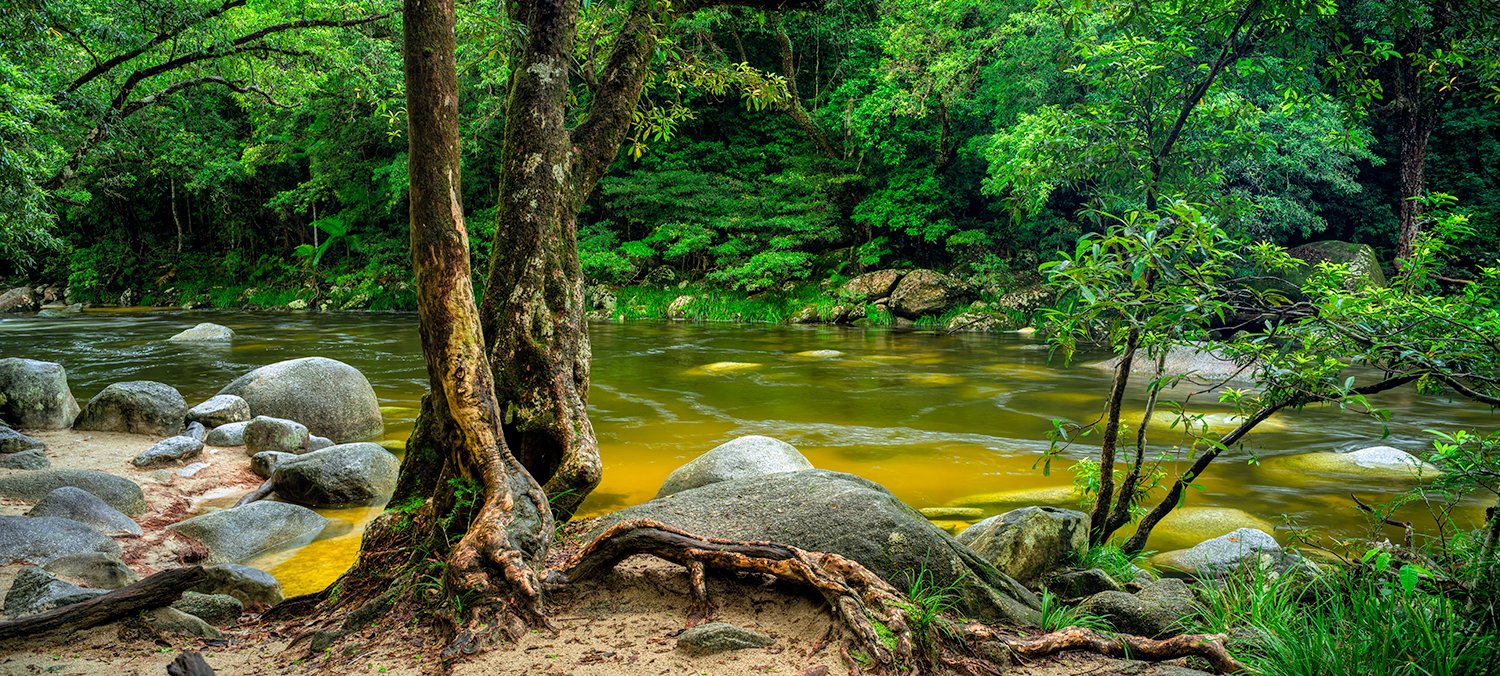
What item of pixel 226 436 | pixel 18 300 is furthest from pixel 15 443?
pixel 18 300

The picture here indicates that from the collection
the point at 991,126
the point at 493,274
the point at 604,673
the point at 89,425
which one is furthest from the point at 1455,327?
the point at 991,126

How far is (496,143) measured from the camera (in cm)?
2572

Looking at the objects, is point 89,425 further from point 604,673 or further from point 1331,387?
point 1331,387

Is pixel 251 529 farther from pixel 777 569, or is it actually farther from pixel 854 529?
pixel 854 529

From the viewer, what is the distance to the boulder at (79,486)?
5.27 meters

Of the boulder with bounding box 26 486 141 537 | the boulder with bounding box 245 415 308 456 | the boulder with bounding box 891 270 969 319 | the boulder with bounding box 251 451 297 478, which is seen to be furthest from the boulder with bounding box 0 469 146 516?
the boulder with bounding box 891 270 969 319

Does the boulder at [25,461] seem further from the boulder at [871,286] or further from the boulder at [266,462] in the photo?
the boulder at [871,286]

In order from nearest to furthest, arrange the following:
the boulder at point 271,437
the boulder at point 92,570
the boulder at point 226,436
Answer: the boulder at point 92,570 < the boulder at point 271,437 < the boulder at point 226,436

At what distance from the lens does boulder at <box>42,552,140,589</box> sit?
12.7 ft

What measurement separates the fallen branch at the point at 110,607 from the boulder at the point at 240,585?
2.47 ft

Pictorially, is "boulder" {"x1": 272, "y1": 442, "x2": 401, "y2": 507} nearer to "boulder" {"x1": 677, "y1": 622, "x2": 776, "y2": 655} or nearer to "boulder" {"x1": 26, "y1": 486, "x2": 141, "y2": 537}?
"boulder" {"x1": 26, "y1": 486, "x2": 141, "y2": 537}

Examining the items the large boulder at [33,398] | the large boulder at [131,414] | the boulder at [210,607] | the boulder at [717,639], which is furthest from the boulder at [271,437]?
the boulder at [717,639]

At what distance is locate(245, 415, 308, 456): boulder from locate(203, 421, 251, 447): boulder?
187mm

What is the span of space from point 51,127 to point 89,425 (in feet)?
12.0
